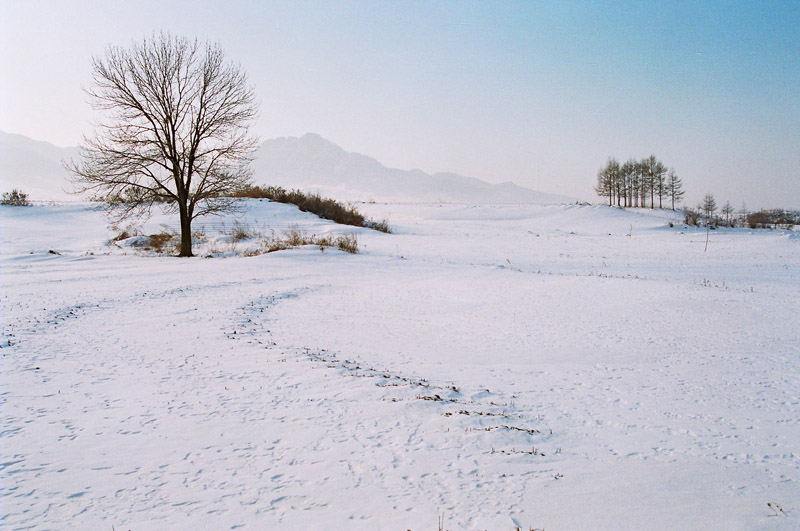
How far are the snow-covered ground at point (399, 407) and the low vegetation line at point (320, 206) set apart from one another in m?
19.0

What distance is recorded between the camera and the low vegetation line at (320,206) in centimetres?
3084

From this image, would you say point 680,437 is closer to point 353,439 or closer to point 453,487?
point 453,487

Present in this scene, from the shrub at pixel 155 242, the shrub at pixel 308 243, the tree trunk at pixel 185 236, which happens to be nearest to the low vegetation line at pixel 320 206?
the shrub at pixel 155 242

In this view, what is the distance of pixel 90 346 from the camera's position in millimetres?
6785

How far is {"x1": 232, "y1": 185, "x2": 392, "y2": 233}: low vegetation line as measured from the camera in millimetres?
30844

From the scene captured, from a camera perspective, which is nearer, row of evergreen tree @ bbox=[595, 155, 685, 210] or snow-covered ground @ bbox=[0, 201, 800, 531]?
snow-covered ground @ bbox=[0, 201, 800, 531]

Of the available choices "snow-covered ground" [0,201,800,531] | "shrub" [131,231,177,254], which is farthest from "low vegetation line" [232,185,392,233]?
"snow-covered ground" [0,201,800,531]

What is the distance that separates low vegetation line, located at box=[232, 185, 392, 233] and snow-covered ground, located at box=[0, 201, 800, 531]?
19049 mm

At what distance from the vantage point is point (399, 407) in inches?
189

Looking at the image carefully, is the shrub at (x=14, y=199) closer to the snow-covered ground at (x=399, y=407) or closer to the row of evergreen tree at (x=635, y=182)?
the snow-covered ground at (x=399, y=407)

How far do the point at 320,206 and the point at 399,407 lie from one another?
28.7 meters

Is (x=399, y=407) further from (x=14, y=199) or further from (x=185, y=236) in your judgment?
(x=14, y=199)

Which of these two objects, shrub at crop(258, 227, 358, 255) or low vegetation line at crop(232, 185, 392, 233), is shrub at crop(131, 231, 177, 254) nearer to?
shrub at crop(258, 227, 358, 255)

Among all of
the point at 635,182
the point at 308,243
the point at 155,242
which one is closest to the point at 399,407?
the point at 308,243
